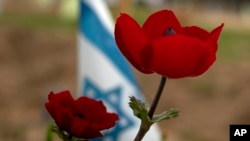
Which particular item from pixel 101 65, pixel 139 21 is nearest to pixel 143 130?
pixel 101 65

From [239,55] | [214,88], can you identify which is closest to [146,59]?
[214,88]

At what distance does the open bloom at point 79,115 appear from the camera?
0.49m

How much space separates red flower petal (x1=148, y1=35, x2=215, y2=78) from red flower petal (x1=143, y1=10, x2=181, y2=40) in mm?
24

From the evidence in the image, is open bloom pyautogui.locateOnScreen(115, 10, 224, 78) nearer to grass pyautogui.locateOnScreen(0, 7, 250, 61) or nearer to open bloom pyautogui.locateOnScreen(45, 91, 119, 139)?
open bloom pyautogui.locateOnScreen(45, 91, 119, 139)

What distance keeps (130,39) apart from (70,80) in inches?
323

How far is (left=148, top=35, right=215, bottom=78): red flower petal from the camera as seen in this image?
1.50ft

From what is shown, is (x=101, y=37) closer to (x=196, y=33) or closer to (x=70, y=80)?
(x=196, y=33)

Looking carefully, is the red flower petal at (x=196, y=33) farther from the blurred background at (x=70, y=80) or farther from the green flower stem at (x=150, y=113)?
the blurred background at (x=70, y=80)

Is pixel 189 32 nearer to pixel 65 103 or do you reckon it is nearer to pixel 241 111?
pixel 65 103

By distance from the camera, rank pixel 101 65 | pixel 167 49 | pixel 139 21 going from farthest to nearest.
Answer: pixel 139 21, pixel 101 65, pixel 167 49

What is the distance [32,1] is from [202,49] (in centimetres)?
1296

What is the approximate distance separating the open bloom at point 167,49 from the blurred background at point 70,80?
18.6 feet

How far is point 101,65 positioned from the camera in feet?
4.95

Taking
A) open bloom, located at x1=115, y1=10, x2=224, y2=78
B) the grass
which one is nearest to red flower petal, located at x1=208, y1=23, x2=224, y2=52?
open bloom, located at x1=115, y1=10, x2=224, y2=78
